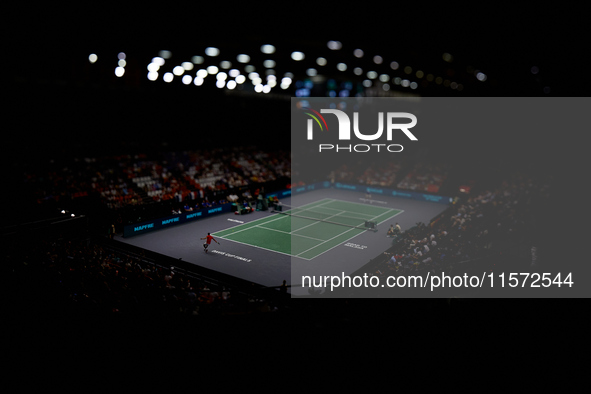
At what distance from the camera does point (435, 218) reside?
28.3m

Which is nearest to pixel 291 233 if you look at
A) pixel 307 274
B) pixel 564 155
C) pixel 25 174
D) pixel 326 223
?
pixel 326 223

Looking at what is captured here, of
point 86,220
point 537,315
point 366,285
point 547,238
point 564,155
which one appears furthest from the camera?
point 564,155

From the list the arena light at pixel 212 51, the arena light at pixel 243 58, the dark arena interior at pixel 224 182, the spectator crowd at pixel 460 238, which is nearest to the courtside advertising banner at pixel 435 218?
the spectator crowd at pixel 460 238

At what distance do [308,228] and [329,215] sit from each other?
164 inches

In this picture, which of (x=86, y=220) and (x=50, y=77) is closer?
(x=86, y=220)

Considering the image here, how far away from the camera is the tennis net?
2782cm

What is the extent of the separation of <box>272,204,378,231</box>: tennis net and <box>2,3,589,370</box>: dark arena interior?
53.1 inches

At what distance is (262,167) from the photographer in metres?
42.8

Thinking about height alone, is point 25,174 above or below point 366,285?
above

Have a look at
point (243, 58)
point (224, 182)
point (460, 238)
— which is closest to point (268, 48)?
point (243, 58)

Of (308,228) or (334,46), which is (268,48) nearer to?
(334,46)

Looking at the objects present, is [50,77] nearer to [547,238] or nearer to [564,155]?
[547,238]

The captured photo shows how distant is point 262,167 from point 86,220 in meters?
22.5

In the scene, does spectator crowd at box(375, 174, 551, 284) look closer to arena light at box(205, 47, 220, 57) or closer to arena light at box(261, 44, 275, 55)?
arena light at box(261, 44, 275, 55)
